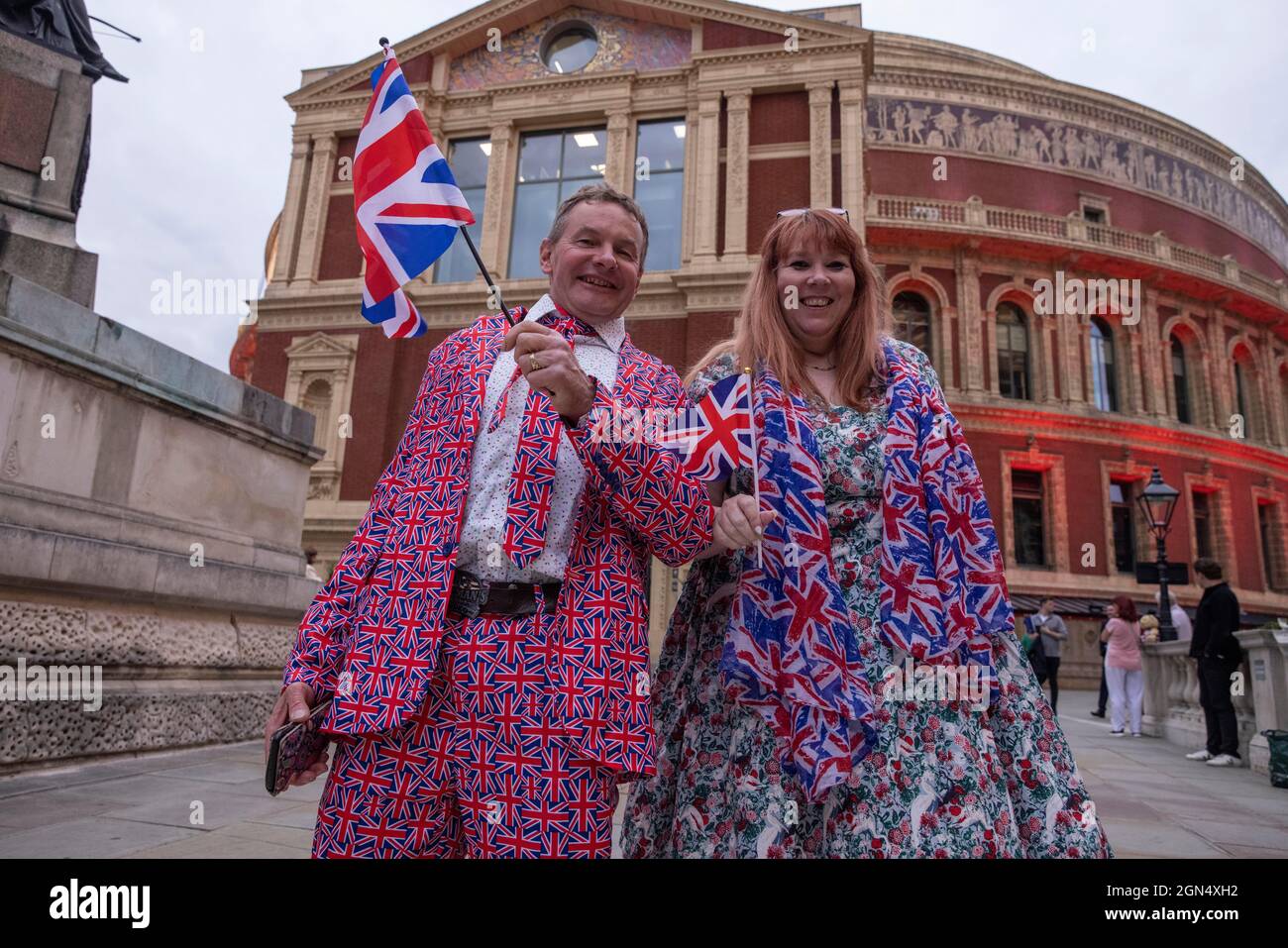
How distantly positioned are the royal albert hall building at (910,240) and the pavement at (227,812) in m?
11.7

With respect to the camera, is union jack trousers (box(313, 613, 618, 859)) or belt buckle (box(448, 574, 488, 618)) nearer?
union jack trousers (box(313, 613, 618, 859))

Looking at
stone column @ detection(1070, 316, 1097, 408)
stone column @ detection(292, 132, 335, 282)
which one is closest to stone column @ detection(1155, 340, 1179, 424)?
stone column @ detection(1070, 316, 1097, 408)

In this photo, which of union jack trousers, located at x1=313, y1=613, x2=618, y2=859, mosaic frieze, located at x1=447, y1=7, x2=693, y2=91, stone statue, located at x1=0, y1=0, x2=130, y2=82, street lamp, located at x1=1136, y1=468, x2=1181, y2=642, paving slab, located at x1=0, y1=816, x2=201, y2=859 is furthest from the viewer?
mosaic frieze, located at x1=447, y1=7, x2=693, y2=91

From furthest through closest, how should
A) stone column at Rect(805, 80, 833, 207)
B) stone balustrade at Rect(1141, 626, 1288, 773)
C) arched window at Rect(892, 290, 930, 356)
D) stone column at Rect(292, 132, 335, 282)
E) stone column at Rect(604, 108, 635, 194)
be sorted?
arched window at Rect(892, 290, 930, 356), stone column at Rect(292, 132, 335, 282), stone column at Rect(604, 108, 635, 194), stone column at Rect(805, 80, 833, 207), stone balustrade at Rect(1141, 626, 1288, 773)

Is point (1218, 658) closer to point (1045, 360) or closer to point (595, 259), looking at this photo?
point (595, 259)

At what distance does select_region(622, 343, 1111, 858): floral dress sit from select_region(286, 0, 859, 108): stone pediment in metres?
21.8

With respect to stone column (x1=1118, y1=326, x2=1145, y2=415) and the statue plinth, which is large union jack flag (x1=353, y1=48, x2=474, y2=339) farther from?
stone column (x1=1118, y1=326, x2=1145, y2=415)

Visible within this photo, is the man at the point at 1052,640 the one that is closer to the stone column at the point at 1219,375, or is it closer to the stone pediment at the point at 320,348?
the stone pediment at the point at 320,348

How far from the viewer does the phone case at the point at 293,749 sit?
1.57 metres

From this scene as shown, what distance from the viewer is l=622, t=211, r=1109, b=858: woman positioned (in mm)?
1755

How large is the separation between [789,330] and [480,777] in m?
1.42

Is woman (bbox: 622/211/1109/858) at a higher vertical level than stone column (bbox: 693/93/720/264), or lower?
lower

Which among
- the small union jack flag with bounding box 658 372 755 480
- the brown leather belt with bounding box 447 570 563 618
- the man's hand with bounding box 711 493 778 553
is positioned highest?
the small union jack flag with bounding box 658 372 755 480
